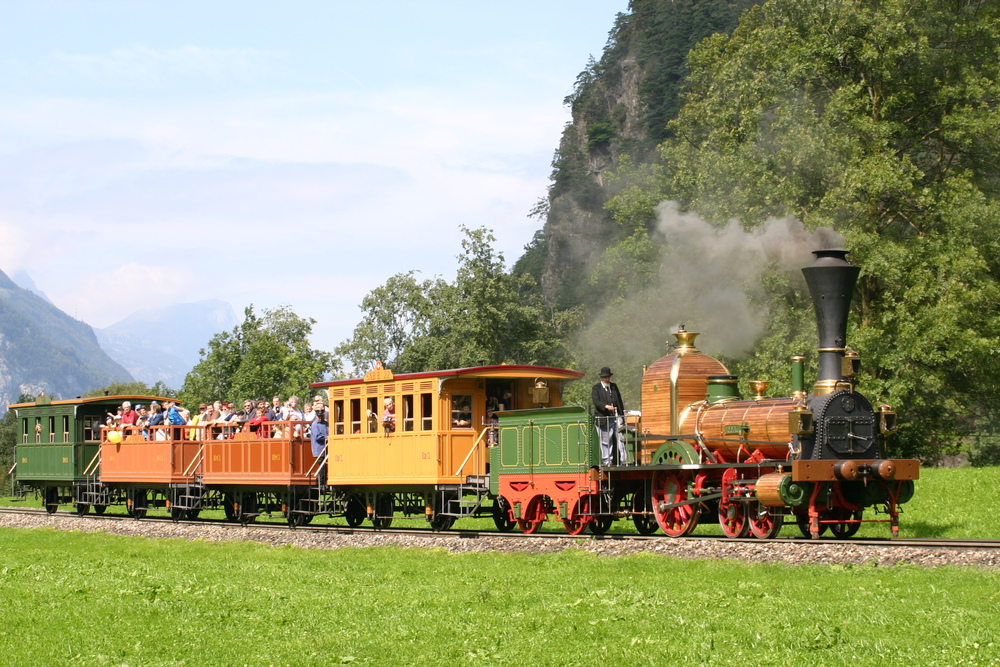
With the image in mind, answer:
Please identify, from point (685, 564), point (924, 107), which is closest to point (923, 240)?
point (924, 107)

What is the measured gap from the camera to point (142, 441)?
27906 mm

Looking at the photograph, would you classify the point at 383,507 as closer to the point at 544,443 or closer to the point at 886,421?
the point at 544,443

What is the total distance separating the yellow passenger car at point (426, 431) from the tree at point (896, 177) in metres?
13.5

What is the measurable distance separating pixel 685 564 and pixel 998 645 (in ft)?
19.0

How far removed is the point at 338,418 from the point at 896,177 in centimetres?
1683

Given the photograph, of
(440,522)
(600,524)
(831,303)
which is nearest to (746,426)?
→ (831,303)

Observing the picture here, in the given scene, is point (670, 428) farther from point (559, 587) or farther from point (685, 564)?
point (559, 587)

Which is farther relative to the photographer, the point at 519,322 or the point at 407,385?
the point at 519,322

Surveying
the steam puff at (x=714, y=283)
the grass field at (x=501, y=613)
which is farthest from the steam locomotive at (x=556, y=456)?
the steam puff at (x=714, y=283)

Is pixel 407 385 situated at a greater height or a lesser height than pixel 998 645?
greater

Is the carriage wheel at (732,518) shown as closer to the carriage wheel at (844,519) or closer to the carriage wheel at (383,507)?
the carriage wheel at (844,519)

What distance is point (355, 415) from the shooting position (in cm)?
2253

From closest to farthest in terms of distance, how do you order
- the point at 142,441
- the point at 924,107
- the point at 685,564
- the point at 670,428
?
the point at 685,564, the point at 670,428, the point at 142,441, the point at 924,107

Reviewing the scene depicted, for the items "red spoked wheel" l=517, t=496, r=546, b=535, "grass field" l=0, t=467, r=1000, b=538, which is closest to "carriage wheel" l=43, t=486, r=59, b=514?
"grass field" l=0, t=467, r=1000, b=538
